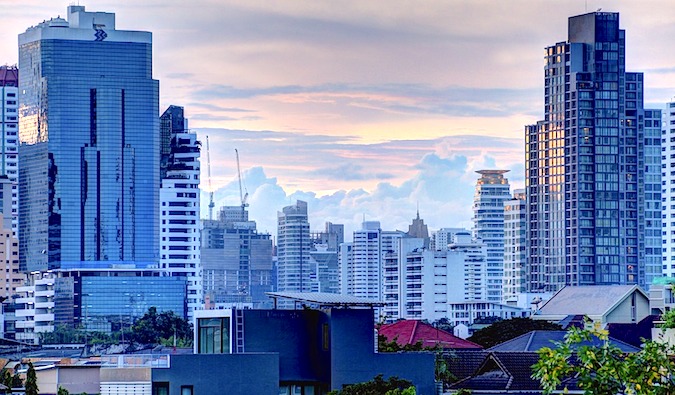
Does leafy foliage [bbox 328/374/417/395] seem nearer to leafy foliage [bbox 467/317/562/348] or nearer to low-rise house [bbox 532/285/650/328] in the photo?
leafy foliage [bbox 467/317/562/348]

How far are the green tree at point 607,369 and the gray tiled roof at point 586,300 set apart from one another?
95.6 metres

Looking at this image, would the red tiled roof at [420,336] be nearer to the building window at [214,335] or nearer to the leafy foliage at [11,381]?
the leafy foliage at [11,381]

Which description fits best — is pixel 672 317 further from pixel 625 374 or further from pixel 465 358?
pixel 465 358

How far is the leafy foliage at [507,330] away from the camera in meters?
104

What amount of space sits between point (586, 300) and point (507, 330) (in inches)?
1004

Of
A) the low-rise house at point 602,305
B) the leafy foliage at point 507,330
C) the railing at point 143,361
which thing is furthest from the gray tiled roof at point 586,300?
the railing at point 143,361

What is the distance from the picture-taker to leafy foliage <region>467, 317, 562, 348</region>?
104 metres

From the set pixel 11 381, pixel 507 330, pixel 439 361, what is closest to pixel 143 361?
pixel 11 381

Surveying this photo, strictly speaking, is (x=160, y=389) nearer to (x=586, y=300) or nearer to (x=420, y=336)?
(x=420, y=336)

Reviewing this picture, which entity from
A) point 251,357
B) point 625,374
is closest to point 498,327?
point 251,357

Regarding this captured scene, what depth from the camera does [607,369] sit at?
24.5 meters

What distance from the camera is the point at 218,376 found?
60219 mm

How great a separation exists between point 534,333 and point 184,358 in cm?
2586

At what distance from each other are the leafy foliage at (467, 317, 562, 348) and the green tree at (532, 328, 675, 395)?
255 feet
